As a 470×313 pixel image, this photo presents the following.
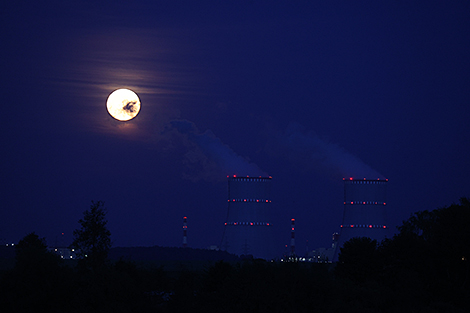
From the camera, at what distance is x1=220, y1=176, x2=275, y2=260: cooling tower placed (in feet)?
149

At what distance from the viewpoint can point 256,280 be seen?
709 inches

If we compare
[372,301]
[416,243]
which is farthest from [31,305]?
[416,243]

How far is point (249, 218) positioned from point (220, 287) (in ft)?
84.0

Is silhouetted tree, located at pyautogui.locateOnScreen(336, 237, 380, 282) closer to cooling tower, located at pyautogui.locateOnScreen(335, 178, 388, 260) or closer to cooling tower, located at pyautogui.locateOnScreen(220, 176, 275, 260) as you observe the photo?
cooling tower, located at pyautogui.locateOnScreen(335, 178, 388, 260)

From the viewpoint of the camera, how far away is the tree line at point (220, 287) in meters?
17.6

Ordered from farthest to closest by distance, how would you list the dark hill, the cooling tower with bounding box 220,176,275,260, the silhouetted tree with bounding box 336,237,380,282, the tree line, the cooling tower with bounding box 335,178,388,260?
the dark hill
the cooling tower with bounding box 220,176,275,260
the cooling tower with bounding box 335,178,388,260
the silhouetted tree with bounding box 336,237,380,282
the tree line

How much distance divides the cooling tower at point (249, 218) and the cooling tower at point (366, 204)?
555 centimetres

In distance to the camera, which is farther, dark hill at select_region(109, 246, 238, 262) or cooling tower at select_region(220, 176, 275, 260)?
dark hill at select_region(109, 246, 238, 262)

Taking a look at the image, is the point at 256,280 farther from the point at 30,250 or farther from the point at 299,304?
the point at 30,250

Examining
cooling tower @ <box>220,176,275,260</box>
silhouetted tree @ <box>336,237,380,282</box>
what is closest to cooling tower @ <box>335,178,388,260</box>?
cooling tower @ <box>220,176,275,260</box>

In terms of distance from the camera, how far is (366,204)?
4403cm

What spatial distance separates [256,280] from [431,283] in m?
9.35

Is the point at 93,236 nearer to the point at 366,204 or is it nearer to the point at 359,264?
the point at 359,264

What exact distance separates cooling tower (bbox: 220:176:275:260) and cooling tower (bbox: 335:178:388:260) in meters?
5.55
